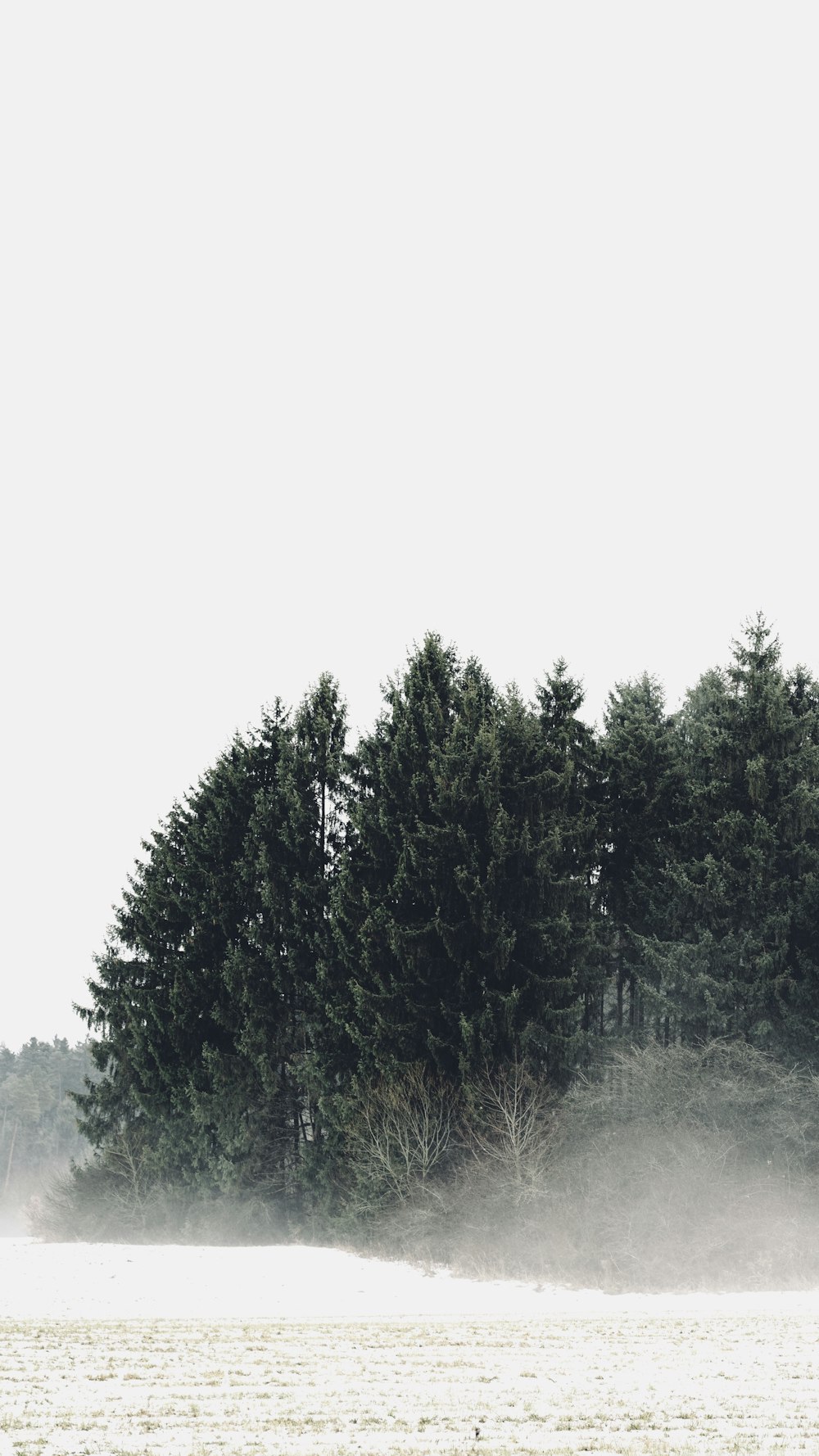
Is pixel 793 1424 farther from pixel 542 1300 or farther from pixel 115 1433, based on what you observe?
pixel 542 1300

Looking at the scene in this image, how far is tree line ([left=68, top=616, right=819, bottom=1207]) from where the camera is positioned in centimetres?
3253

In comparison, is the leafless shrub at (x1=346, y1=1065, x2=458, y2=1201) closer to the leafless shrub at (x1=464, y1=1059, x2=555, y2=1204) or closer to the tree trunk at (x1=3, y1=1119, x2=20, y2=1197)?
the leafless shrub at (x1=464, y1=1059, x2=555, y2=1204)

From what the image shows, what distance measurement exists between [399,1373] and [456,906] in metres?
22.1

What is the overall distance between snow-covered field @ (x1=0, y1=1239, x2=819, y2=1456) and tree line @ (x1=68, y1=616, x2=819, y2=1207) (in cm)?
997

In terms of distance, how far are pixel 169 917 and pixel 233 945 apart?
4.41 m

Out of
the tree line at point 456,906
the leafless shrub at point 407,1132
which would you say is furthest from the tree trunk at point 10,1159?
the leafless shrub at point 407,1132

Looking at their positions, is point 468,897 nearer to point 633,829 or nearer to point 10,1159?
point 633,829

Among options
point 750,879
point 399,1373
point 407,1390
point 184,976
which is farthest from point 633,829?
point 407,1390

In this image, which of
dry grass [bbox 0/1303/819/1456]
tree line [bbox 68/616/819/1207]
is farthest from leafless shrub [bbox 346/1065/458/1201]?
dry grass [bbox 0/1303/819/1456]

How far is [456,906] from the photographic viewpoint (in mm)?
34094

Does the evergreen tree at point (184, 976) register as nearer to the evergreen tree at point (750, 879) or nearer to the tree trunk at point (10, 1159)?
the evergreen tree at point (750, 879)

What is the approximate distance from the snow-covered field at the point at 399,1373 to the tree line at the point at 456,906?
9.97 metres

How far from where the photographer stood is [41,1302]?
21328 mm

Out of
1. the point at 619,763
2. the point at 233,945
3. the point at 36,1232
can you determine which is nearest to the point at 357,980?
the point at 233,945
